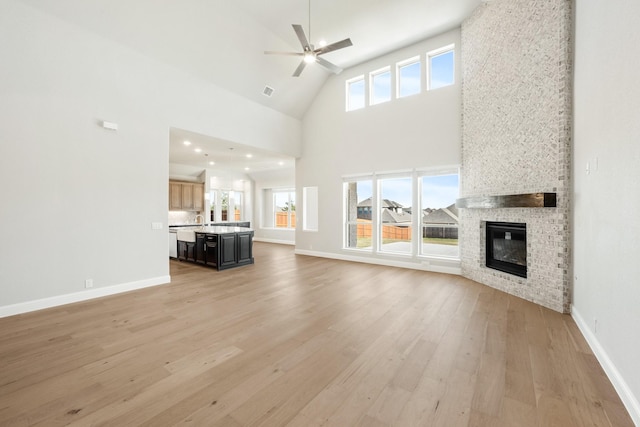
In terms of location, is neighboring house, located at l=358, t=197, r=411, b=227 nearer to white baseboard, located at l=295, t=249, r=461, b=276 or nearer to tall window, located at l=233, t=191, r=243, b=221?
white baseboard, located at l=295, t=249, r=461, b=276

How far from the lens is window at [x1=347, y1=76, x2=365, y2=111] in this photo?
23.2ft

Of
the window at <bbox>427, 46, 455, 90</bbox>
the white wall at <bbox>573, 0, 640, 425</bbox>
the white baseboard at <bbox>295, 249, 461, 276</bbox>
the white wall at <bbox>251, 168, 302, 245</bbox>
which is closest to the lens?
the white wall at <bbox>573, 0, 640, 425</bbox>

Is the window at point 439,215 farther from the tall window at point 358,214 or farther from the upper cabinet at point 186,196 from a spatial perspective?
the upper cabinet at point 186,196

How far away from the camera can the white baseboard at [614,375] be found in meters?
1.70

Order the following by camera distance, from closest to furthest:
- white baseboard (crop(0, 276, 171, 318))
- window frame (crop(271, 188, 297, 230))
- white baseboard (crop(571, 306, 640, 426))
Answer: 1. white baseboard (crop(571, 306, 640, 426))
2. white baseboard (crop(0, 276, 171, 318))
3. window frame (crop(271, 188, 297, 230))

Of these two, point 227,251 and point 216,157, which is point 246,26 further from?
point 227,251

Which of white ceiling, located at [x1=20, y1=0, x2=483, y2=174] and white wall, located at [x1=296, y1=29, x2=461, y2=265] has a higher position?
white ceiling, located at [x1=20, y1=0, x2=483, y2=174]

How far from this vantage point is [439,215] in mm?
5934

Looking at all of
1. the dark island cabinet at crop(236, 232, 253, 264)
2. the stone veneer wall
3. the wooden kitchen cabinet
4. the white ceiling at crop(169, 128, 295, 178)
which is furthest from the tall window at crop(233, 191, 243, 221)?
the stone veneer wall

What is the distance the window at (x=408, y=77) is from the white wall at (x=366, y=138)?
0.16m

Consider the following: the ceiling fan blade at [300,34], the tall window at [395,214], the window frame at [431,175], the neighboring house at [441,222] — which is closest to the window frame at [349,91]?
the tall window at [395,214]

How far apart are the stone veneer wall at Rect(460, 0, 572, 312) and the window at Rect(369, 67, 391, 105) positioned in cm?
172

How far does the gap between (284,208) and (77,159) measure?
7952 millimetres

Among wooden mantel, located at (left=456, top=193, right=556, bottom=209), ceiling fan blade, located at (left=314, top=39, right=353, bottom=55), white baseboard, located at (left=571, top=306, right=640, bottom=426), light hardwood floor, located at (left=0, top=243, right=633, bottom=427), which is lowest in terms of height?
light hardwood floor, located at (left=0, top=243, right=633, bottom=427)
